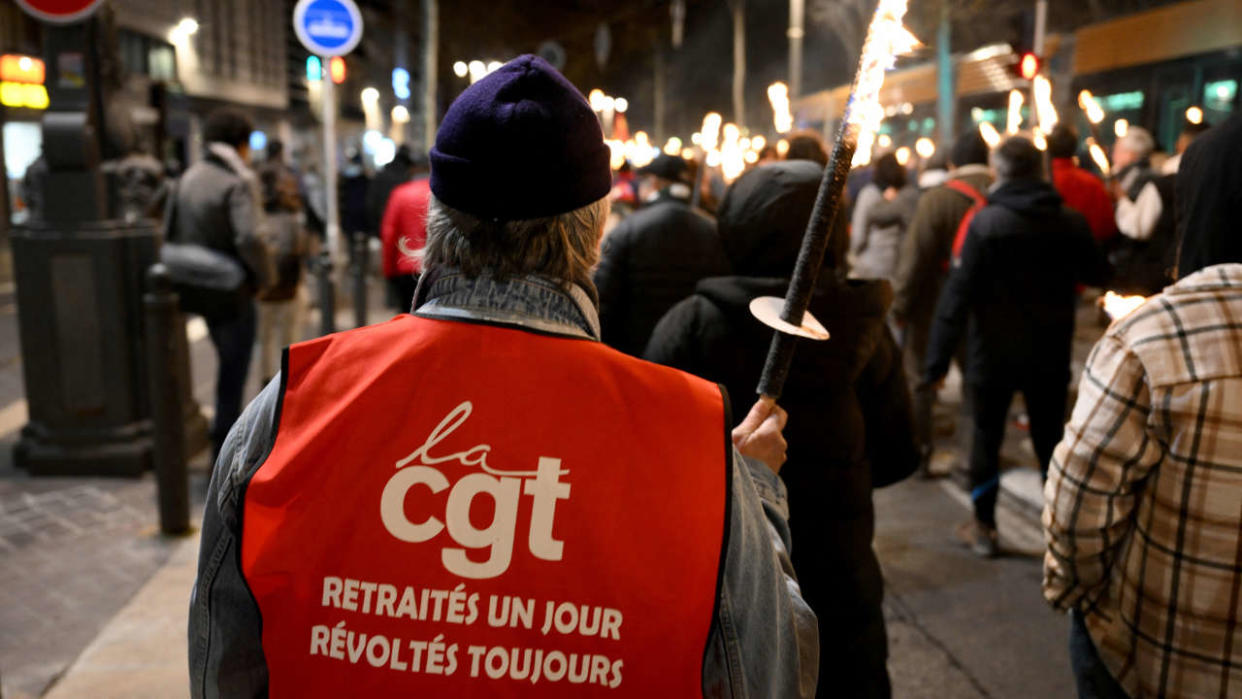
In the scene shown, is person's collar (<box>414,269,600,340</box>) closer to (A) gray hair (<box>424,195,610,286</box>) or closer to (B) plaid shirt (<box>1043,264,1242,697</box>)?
(A) gray hair (<box>424,195,610,286</box>)

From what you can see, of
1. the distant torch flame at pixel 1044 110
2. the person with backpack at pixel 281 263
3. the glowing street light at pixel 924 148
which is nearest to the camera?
the distant torch flame at pixel 1044 110

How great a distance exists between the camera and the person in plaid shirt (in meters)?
1.98

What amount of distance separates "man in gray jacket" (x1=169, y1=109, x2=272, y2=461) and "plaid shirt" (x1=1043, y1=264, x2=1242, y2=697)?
196 inches

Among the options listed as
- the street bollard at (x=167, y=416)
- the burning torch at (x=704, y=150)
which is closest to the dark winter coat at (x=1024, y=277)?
the burning torch at (x=704, y=150)

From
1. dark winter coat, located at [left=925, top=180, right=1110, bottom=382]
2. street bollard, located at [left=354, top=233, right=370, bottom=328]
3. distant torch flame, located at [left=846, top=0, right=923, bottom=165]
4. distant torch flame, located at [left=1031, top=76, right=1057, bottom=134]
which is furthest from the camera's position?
street bollard, located at [left=354, top=233, right=370, bottom=328]

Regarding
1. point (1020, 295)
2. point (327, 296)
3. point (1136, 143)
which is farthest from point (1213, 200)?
point (327, 296)

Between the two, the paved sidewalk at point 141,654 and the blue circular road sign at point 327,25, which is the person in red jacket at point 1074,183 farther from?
the paved sidewalk at point 141,654

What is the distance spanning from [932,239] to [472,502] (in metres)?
5.85

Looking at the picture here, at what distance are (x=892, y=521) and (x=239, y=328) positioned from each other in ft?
13.0

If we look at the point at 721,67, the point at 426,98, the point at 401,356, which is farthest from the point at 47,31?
the point at 721,67

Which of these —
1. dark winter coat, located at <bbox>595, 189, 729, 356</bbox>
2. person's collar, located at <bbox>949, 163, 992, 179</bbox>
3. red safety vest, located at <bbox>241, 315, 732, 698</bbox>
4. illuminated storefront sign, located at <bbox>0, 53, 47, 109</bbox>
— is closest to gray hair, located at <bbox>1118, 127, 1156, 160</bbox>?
person's collar, located at <bbox>949, 163, 992, 179</bbox>

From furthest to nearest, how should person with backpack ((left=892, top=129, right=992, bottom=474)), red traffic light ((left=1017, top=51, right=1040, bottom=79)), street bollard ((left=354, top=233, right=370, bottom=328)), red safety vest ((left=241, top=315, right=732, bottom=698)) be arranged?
street bollard ((left=354, top=233, right=370, bottom=328))
red traffic light ((left=1017, top=51, right=1040, bottom=79))
person with backpack ((left=892, top=129, right=992, bottom=474))
red safety vest ((left=241, top=315, right=732, bottom=698))

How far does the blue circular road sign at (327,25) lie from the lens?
348 inches

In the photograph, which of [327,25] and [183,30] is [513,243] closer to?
[327,25]
